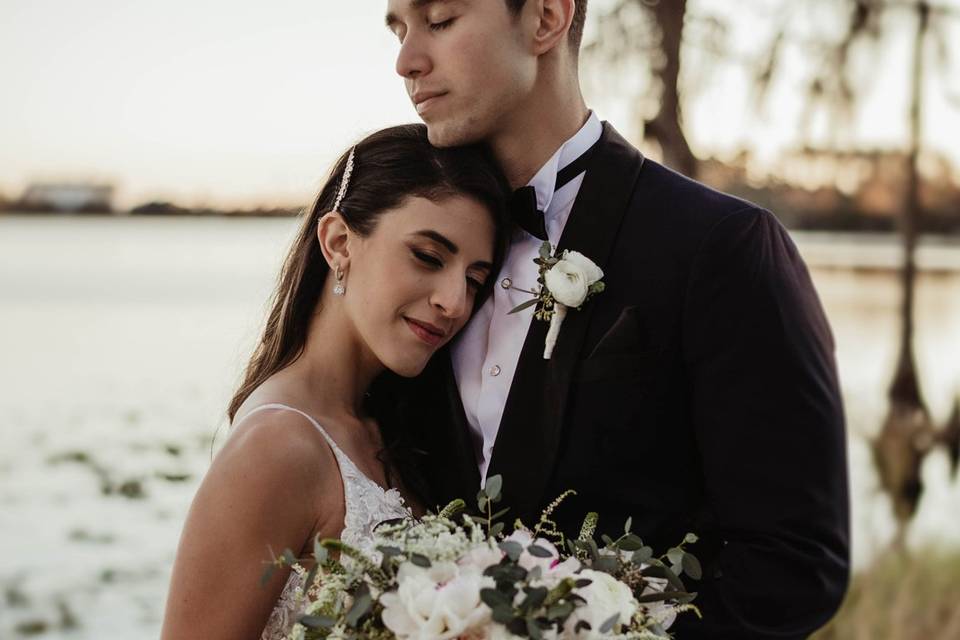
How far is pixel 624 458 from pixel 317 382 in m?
0.78

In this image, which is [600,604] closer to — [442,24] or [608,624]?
[608,624]

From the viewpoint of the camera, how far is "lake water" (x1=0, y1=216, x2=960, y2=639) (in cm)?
706

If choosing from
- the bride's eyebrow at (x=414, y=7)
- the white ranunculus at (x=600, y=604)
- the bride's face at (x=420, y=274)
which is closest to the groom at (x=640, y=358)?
the bride's eyebrow at (x=414, y=7)

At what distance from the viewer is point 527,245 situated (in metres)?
2.68

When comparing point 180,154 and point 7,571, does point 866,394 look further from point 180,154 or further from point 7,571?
point 7,571

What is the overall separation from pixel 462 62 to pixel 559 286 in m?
0.55

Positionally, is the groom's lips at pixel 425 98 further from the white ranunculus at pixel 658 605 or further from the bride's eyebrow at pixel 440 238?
the white ranunculus at pixel 658 605

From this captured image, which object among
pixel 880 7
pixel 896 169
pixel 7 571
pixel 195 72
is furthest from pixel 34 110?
pixel 896 169

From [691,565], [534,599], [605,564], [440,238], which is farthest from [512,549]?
[440,238]

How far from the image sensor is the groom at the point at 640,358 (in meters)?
2.30

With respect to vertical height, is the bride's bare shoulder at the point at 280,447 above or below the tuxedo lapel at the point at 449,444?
above

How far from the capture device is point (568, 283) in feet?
7.89

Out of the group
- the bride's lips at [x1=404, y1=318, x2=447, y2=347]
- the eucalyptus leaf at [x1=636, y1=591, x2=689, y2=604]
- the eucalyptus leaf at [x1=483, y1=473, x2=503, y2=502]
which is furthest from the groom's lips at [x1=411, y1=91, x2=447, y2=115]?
the eucalyptus leaf at [x1=636, y1=591, x2=689, y2=604]

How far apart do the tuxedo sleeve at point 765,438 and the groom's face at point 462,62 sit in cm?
60
